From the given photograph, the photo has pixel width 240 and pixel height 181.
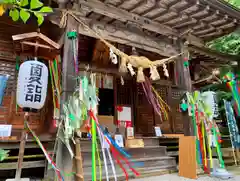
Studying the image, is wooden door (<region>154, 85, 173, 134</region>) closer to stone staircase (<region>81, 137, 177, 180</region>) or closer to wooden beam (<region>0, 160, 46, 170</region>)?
stone staircase (<region>81, 137, 177, 180</region>)

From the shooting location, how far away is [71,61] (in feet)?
12.9

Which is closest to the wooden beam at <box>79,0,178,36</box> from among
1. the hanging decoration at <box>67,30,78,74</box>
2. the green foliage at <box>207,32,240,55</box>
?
the hanging decoration at <box>67,30,78,74</box>

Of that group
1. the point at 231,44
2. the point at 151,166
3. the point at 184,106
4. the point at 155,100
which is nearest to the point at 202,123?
the point at 184,106

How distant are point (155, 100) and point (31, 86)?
16.2ft

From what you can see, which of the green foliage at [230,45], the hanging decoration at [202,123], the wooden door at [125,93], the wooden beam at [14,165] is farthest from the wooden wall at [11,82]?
the green foliage at [230,45]

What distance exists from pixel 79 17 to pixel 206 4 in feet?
11.0

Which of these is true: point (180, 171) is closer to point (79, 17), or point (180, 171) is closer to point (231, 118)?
point (231, 118)

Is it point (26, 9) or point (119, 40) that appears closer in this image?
point (26, 9)

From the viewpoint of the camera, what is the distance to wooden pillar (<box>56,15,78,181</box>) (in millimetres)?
3418

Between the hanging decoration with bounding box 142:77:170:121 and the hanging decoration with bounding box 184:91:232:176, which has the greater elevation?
the hanging decoration with bounding box 142:77:170:121

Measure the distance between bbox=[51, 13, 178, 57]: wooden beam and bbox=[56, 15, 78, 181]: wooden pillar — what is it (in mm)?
317

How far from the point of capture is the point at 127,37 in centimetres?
503

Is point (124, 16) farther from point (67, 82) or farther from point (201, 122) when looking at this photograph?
point (201, 122)

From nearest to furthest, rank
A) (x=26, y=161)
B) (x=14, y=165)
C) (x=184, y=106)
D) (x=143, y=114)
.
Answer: (x=14, y=165), (x=26, y=161), (x=184, y=106), (x=143, y=114)
